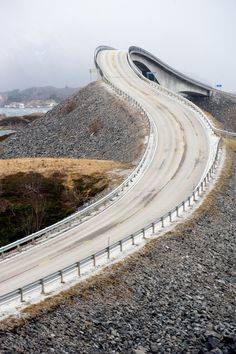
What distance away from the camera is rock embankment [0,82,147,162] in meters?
66.8

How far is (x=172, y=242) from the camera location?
3178 centimetres

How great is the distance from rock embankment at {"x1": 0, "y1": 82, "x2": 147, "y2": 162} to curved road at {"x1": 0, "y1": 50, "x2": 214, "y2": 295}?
3388 mm

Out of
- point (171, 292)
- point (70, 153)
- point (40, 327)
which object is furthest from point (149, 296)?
point (70, 153)

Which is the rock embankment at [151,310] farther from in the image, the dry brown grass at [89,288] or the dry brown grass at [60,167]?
the dry brown grass at [60,167]

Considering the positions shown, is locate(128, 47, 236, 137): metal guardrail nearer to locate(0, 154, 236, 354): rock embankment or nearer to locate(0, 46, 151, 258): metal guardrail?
locate(0, 46, 151, 258): metal guardrail

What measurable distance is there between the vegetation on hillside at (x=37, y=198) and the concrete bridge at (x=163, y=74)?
7699 cm

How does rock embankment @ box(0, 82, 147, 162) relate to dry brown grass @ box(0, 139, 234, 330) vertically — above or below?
below

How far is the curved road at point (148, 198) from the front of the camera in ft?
91.5

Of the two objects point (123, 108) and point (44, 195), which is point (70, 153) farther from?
point (44, 195)

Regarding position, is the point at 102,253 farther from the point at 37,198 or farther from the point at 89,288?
the point at 37,198

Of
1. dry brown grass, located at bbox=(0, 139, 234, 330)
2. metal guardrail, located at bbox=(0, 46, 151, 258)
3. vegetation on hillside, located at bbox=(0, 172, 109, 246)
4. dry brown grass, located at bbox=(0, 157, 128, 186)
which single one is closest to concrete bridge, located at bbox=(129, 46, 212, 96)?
metal guardrail, located at bbox=(0, 46, 151, 258)

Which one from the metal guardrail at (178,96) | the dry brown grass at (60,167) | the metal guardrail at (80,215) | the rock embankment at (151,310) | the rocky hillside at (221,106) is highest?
the rock embankment at (151,310)

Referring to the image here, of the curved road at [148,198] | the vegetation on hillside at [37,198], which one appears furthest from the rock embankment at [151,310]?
the vegetation on hillside at [37,198]

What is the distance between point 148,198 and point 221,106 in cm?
9517
